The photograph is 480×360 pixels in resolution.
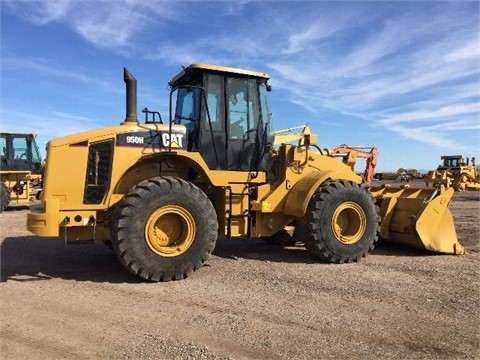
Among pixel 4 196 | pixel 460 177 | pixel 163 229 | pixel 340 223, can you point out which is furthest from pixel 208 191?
pixel 460 177

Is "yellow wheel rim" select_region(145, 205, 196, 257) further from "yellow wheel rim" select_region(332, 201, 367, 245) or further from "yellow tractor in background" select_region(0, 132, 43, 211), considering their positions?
"yellow tractor in background" select_region(0, 132, 43, 211)

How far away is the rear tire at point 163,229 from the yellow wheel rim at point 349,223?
7.07ft

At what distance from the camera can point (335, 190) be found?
7.30 m

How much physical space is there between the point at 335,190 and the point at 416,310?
2673 mm

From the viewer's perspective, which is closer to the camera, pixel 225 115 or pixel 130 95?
pixel 130 95

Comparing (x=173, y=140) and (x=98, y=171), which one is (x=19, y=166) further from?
(x=173, y=140)

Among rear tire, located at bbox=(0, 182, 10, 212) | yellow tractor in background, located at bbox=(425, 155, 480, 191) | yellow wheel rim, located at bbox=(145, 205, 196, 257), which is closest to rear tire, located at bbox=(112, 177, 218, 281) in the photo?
yellow wheel rim, located at bbox=(145, 205, 196, 257)

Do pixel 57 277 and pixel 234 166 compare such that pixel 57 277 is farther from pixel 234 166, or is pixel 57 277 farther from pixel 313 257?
pixel 313 257

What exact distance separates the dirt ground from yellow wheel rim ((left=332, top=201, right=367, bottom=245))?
48cm

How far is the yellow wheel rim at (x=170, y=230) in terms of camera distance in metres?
6.09

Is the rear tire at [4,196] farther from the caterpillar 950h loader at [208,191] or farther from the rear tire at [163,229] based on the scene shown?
the rear tire at [163,229]

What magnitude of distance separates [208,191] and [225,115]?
1.24 m

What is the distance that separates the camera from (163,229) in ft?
20.7

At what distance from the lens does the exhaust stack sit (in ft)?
21.8
